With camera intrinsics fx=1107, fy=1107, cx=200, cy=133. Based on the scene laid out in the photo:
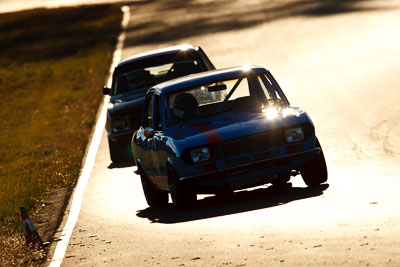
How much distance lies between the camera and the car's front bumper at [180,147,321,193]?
1092 centimetres

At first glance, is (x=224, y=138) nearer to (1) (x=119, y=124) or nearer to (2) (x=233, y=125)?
(2) (x=233, y=125)

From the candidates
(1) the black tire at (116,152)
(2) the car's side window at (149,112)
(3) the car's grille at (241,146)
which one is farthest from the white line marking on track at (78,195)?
(3) the car's grille at (241,146)

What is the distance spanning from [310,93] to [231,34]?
1612cm

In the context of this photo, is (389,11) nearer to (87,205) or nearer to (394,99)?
(394,99)

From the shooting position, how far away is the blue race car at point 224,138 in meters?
11.0

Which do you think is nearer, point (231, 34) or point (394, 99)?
point (394, 99)

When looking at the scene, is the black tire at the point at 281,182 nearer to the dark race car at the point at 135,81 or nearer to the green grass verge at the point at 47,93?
the green grass verge at the point at 47,93

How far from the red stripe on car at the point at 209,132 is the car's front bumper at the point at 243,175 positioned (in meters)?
0.31

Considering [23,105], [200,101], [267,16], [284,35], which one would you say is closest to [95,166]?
[200,101]

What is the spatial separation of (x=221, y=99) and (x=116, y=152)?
610 cm

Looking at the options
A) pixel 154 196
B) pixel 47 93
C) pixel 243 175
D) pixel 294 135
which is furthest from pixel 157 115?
pixel 47 93

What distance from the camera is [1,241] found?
11.4m

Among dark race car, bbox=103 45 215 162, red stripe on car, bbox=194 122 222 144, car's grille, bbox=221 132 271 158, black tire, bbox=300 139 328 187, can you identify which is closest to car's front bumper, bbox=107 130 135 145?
dark race car, bbox=103 45 215 162

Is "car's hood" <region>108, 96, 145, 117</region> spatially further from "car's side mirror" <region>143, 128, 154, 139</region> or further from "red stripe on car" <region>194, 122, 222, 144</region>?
"red stripe on car" <region>194, 122, 222, 144</region>
